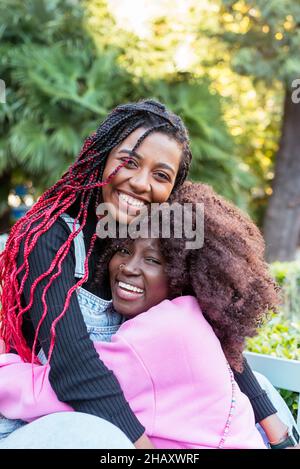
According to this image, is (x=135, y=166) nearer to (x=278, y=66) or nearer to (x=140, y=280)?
(x=140, y=280)

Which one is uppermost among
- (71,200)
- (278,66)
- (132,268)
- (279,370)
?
(278,66)

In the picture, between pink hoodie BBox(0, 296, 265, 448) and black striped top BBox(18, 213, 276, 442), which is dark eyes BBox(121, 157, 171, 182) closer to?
black striped top BBox(18, 213, 276, 442)

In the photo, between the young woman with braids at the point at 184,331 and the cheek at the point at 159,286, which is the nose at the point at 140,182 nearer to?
the young woman with braids at the point at 184,331

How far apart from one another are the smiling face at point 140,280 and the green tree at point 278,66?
13.6 ft

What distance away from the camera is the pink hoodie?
5.80 feet

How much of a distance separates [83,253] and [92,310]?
8.1 inches

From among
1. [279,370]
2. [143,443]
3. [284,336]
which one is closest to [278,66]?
[284,336]

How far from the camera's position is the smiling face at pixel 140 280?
199 cm

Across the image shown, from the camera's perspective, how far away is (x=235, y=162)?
710cm

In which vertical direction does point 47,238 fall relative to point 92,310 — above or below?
above

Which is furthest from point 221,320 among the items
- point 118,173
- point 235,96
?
point 235,96

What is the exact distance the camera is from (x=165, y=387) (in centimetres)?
178

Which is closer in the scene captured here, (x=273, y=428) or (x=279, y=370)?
(x=273, y=428)
